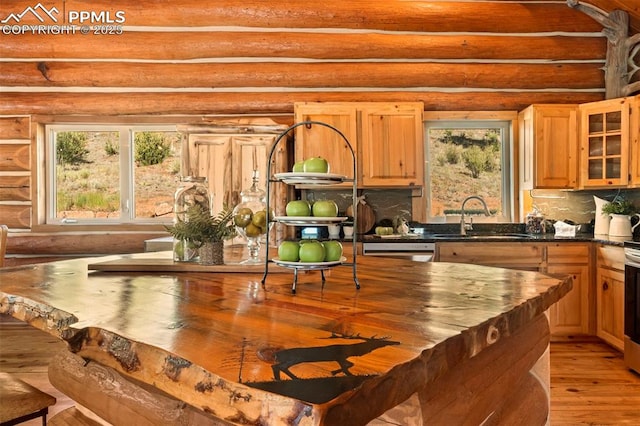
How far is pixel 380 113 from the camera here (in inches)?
184

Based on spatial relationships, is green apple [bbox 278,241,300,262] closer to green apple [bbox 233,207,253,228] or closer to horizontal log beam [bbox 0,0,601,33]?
green apple [bbox 233,207,253,228]

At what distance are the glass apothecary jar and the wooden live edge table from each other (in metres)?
0.17

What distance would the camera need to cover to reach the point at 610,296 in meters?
4.00

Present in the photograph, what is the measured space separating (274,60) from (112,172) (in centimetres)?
222

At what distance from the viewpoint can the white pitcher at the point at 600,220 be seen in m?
4.54

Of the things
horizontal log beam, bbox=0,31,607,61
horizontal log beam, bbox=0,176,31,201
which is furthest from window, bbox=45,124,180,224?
horizontal log beam, bbox=0,31,607,61

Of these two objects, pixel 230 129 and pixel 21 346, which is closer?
pixel 21 346

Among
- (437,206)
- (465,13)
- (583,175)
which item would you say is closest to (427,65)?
(465,13)

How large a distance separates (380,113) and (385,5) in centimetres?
113

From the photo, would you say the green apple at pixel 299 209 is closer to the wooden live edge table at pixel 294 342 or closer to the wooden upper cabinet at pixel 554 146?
the wooden live edge table at pixel 294 342

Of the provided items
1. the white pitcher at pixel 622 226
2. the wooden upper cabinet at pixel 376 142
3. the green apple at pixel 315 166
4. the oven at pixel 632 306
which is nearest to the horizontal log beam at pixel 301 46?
the wooden upper cabinet at pixel 376 142

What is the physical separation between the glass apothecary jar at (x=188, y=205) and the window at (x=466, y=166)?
3.48 metres

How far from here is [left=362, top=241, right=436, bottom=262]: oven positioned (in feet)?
13.9

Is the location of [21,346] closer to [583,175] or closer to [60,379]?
[60,379]
